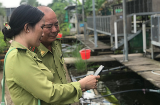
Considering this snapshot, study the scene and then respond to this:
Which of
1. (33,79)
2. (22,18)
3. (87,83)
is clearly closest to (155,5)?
(87,83)

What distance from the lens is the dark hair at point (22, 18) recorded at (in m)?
1.37

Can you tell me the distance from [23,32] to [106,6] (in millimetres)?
19055

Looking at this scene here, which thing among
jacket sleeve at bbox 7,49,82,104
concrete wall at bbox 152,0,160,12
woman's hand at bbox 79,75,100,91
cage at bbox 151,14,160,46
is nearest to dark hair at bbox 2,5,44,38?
jacket sleeve at bbox 7,49,82,104

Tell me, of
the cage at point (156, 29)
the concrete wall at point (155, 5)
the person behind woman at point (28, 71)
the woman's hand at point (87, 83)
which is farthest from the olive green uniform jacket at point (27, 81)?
the concrete wall at point (155, 5)

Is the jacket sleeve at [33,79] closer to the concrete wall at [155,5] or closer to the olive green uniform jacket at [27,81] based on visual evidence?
the olive green uniform jacket at [27,81]

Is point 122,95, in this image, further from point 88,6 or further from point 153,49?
point 88,6

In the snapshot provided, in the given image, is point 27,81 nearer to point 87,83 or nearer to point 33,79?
point 33,79

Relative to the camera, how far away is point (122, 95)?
6.07m

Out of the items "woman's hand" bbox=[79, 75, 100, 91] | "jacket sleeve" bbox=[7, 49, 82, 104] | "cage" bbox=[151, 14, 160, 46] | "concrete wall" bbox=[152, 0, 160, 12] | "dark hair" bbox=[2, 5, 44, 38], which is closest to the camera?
"jacket sleeve" bbox=[7, 49, 82, 104]

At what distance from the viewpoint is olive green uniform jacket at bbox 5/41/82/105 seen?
4.11 ft

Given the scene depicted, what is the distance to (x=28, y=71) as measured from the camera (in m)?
1.26

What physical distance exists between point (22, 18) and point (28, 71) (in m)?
0.37

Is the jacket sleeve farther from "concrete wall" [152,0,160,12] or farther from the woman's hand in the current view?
"concrete wall" [152,0,160,12]

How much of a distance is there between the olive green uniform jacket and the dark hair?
10 cm
